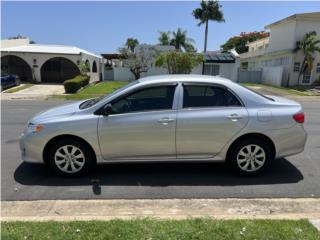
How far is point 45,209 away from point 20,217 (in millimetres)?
340

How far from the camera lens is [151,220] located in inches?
131

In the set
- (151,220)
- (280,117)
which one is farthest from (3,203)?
(280,117)

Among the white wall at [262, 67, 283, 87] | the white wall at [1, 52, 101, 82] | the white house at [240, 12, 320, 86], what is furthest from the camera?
the white wall at [1, 52, 101, 82]

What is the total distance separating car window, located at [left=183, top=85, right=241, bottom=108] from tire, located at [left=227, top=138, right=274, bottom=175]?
67 cm

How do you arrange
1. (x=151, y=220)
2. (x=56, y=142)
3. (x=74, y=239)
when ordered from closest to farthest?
(x=74, y=239), (x=151, y=220), (x=56, y=142)

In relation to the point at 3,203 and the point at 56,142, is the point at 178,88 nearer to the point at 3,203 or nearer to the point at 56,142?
the point at 56,142

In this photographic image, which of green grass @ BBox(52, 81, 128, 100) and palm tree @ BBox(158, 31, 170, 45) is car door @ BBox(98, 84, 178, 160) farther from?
palm tree @ BBox(158, 31, 170, 45)

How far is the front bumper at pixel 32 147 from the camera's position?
181 inches

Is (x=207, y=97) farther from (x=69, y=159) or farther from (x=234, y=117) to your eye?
(x=69, y=159)

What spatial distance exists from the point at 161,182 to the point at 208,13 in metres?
44.5

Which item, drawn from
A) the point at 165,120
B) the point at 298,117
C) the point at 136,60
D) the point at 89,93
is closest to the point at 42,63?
the point at 136,60

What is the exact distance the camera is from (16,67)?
31.4 m

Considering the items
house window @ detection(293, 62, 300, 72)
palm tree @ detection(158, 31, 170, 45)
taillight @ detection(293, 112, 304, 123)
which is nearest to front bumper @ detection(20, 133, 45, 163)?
taillight @ detection(293, 112, 304, 123)

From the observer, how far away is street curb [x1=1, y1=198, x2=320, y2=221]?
138 inches
